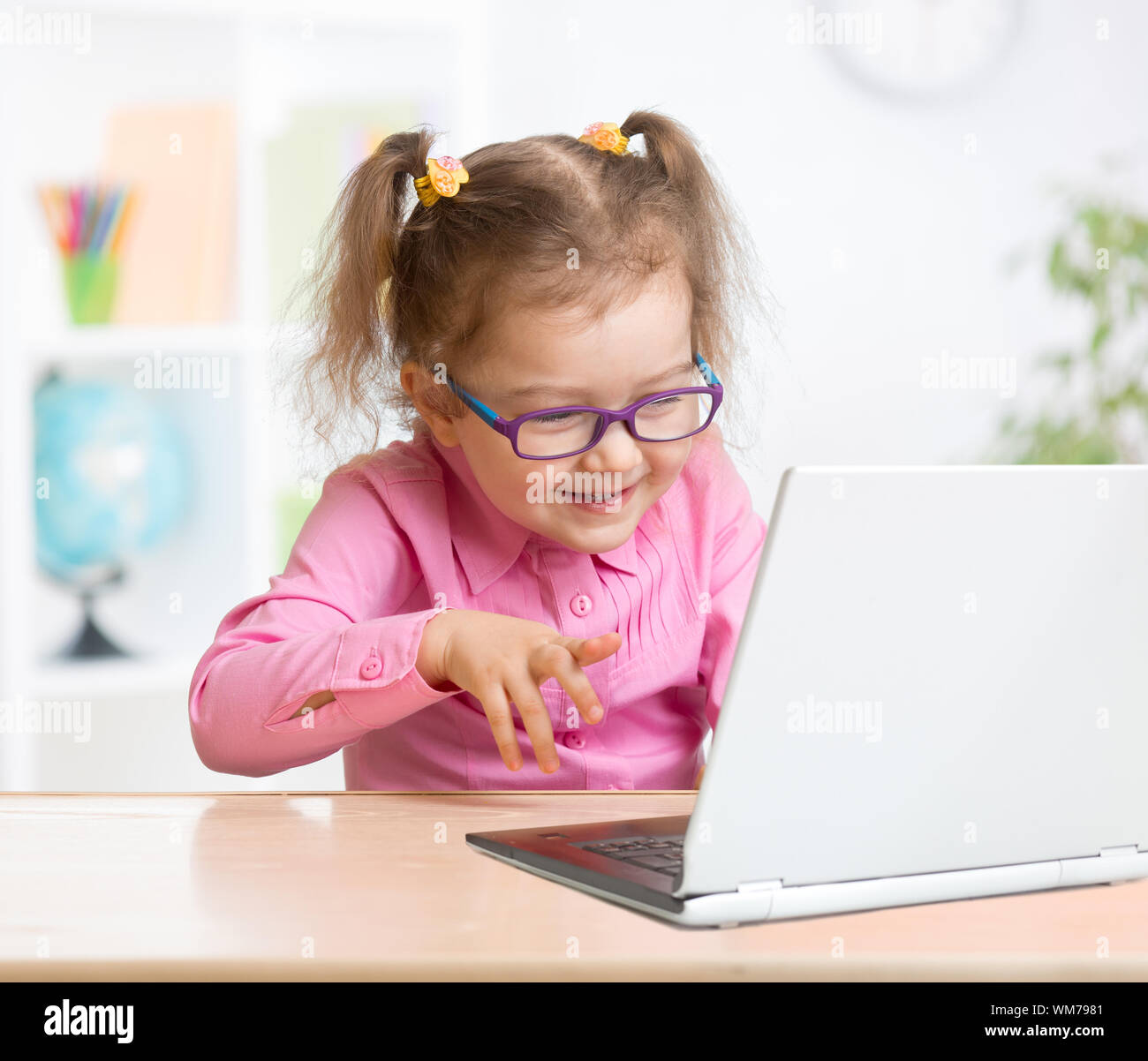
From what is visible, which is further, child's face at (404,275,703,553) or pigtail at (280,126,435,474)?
pigtail at (280,126,435,474)

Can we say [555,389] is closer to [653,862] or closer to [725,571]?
[725,571]

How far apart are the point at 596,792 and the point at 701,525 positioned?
41 centimetres

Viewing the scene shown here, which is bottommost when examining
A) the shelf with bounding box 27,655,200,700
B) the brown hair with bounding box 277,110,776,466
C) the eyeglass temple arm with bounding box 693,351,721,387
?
the shelf with bounding box 27,655,200,700

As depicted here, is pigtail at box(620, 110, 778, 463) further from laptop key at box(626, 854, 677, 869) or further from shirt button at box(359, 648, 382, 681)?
laptop key at box(626, 854, 677, 869)

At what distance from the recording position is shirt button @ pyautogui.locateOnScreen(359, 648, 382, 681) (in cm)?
96

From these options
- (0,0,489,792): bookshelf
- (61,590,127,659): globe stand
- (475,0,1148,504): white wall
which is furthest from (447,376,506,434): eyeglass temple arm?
(475,0,1148,504): white wall

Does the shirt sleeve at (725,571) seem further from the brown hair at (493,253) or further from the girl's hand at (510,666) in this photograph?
the girl's hand at (510,666)

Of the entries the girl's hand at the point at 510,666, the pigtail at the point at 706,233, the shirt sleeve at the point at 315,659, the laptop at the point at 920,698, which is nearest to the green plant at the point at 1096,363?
the pigtail at the point at 706,233

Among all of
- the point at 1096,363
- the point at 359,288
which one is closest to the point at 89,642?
the point at 359,288

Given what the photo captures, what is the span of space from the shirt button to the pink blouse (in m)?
0.14

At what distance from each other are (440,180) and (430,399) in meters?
0.20

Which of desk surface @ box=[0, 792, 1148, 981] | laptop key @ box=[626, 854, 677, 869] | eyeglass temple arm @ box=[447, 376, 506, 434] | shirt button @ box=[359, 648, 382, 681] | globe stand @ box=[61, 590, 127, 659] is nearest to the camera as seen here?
desk surface @ box=[0, 792, 1148, 981]

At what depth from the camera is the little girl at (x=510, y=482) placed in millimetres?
1030
